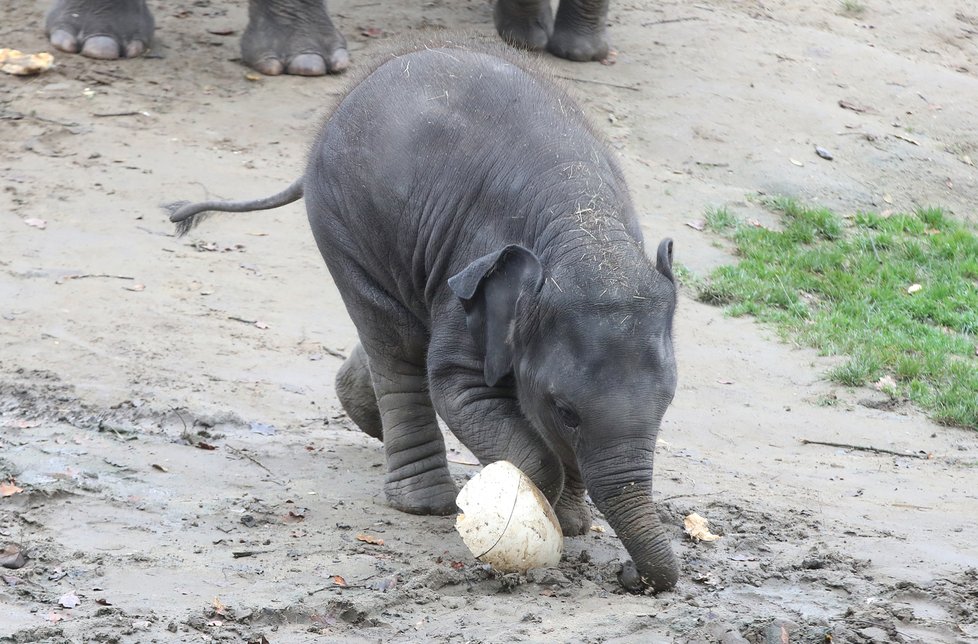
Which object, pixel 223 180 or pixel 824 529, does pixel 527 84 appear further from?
pixel 223 180

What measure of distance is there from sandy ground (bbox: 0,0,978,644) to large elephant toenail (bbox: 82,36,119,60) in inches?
4.9

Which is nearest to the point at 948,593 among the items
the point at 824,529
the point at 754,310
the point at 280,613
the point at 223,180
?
the point at 824,529

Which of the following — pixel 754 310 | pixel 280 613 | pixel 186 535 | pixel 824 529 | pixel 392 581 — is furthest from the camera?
pixel 754 310

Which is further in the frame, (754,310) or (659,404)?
(754,310)

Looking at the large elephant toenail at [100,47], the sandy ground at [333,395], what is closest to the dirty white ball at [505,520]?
the sandy ground at [333,395]

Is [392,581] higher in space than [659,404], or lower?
lower

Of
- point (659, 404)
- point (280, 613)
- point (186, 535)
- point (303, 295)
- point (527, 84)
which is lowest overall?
point (303, 295)

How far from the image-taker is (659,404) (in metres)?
4.14

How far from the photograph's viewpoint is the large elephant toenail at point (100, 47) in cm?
1012

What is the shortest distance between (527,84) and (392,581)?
1.80 m

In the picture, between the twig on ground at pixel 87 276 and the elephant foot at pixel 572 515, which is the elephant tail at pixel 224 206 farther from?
the elephant foot at pixel 572 515

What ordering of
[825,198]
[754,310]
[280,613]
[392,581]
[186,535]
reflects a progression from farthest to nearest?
[825,198] → [754,310] → [186,535] → [392,581] → [280,613]

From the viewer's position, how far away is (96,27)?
10133 mm

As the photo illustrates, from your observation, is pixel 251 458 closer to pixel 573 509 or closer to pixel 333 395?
pixel 333 395
